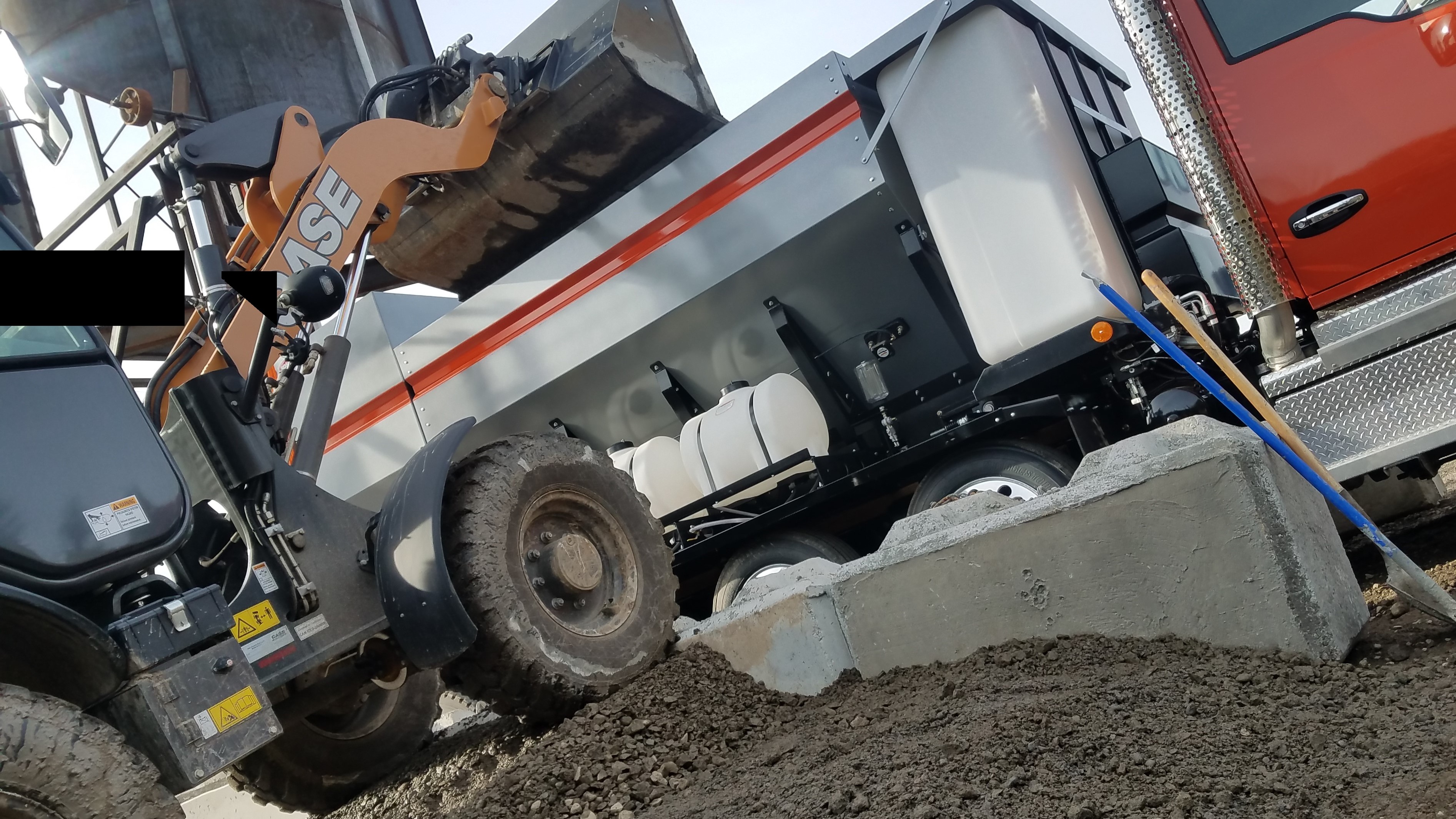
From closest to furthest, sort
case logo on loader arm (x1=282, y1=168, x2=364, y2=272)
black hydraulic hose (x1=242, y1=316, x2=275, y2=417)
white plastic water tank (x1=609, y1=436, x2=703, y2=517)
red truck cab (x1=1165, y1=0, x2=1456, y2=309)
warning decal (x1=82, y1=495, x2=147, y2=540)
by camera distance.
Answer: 1. warning decal (x1=82, y1=495, x2=147, y2=540)
2. black hydraulic hose (x1=242, y1=316, x2=275, y2=417)
3. red truck cab (x1=1165, y1=0, x2=1456, y2=309)
4. case logo on loader arm (x1=282, y1=168, x2=364, y2=272)
5. white plastic water tank (x1=609, y1=436, x2=703, y2=517)

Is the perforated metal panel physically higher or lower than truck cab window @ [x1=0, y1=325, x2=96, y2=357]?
lower

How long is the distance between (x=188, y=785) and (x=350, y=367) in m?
3.94

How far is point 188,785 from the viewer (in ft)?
8.50

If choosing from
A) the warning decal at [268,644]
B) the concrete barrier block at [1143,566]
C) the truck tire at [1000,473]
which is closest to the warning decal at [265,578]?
the warning decal at [268,644]

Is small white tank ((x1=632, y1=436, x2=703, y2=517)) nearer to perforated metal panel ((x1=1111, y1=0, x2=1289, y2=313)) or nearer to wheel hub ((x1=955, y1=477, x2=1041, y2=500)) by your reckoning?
wheel hub ((x1=955, y1=477, x2=1041, y2=500))

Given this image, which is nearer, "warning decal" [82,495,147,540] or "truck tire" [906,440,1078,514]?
"warning decal" [82,495,147,540]

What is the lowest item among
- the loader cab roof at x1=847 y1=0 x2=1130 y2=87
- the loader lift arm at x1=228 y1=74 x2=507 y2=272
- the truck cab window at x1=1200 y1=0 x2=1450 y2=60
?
the truck cab window at x1=1200 y1=0 x2=1450 y2=60

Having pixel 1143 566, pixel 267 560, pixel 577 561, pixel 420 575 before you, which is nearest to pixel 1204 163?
pixel 1143 566

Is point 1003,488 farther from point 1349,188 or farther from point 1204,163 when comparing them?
point 1349,188

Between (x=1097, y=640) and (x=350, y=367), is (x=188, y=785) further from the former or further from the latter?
(x=350, y=367)

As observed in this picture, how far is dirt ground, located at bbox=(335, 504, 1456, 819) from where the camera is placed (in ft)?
6.34

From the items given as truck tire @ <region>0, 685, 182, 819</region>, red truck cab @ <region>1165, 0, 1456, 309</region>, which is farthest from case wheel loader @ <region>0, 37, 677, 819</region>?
red truck cab @ <region>1165, 0, 1456, 309</region>

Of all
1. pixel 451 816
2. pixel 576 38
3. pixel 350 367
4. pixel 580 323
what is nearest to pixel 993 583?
pixel 451 816

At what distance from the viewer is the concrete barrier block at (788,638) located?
3.28 metres
